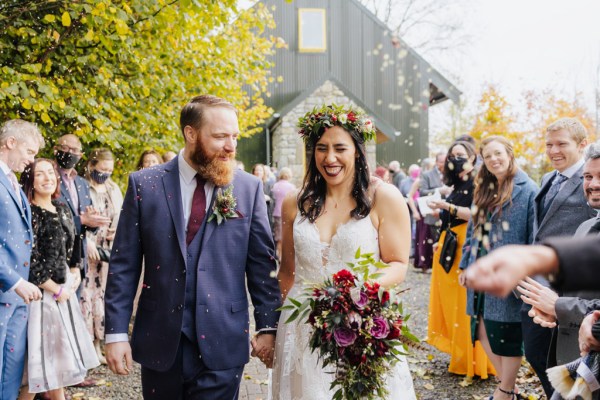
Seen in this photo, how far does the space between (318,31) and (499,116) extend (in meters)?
8.83

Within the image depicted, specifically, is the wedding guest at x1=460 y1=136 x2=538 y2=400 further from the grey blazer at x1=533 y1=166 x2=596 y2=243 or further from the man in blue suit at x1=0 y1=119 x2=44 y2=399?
the man in blue suit at x1=0 y1=119 x2=44 y2=399

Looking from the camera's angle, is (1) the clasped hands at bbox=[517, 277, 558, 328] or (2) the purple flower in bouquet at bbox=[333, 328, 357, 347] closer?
(2) the purple flower in bouquet at bbox=[333, 328, 357, 347]

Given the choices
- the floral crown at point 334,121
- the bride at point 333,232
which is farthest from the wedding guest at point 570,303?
the floral crown at point 334,121

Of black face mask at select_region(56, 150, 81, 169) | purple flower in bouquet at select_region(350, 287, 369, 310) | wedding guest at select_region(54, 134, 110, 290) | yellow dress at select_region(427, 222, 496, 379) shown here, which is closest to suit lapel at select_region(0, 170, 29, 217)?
wedding guest at select_region(54, 134, 110, 290)

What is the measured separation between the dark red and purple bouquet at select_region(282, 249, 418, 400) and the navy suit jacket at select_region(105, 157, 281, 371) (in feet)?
1.96

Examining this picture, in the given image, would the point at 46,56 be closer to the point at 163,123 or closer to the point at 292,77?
the point at 163,123

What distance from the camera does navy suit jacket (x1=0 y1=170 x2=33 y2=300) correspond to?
4070 mm

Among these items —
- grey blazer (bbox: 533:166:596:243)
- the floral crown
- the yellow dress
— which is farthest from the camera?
the yellow dress

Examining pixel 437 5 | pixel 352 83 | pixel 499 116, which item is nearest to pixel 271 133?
pixel 352 83

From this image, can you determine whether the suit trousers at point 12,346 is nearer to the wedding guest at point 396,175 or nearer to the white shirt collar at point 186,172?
the white shirt collar at point 186,172

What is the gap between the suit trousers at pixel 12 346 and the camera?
429 centimetres

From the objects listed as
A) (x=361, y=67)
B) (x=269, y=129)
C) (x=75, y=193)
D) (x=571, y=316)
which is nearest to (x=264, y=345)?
(x=571, y=316)

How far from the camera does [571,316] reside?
3107mm

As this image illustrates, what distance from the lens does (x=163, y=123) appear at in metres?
8.55
